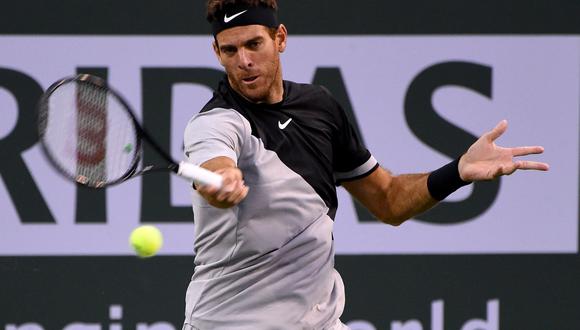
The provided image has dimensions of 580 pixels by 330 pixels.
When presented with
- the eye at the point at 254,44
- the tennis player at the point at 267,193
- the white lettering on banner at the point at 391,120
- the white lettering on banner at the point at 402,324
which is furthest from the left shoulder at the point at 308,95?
the white lettering on banner at the point at 402,324

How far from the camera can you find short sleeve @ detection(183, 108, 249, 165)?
3408mm

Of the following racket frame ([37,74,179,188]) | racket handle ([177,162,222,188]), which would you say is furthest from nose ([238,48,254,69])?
racket handle ([177,162,222,188])

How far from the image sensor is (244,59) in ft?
12.7

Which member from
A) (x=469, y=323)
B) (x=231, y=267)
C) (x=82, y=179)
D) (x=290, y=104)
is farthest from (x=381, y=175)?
(x=469, y=323)

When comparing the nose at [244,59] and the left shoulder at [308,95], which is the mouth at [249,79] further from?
the left shoulder at [308,95]

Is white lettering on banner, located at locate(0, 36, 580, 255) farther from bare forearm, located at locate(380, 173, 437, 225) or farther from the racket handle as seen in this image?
the racket handle

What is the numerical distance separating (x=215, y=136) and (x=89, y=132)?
57 centimetres

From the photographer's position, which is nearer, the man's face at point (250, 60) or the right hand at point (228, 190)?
the right hand at point (228, 190)

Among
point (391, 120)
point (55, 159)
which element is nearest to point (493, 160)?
point (55, 159)

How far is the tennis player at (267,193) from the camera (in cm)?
375

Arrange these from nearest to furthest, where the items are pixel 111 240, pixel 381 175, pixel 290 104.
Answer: pixel 290 104 → pixel 381 175 → pixel 111 240

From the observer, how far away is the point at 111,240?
18.9ft

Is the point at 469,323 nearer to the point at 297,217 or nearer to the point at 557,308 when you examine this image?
the point at 557,308

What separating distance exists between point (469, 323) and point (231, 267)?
7.49ft
